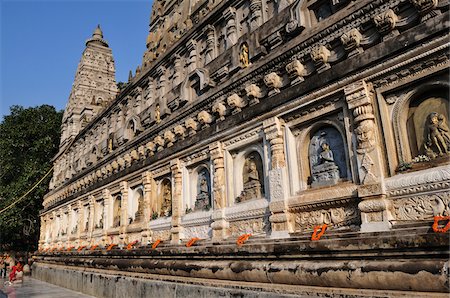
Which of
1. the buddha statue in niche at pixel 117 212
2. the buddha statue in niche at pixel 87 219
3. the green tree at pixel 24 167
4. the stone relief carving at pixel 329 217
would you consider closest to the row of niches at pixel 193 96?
the buddha statue in niche at pixel 117 212

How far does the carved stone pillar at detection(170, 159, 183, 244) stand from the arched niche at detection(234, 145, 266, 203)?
7.59ft

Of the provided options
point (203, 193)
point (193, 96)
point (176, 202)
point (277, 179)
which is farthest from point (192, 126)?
point (277, 179)

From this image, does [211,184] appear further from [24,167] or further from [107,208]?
[24,167]

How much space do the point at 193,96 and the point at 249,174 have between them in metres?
3.54

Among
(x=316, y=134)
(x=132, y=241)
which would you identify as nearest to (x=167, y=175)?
(x=132, y=241)

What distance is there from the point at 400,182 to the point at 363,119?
1.13m

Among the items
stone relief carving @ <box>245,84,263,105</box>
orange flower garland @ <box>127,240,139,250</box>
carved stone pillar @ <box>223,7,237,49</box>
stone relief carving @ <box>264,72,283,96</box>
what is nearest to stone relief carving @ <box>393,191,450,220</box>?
stone relief carving @ <box>264,72,283,96</box>

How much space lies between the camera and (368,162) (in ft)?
18.1

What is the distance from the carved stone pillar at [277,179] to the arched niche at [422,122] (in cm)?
221

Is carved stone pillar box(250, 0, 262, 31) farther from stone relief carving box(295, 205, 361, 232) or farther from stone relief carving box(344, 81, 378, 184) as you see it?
stone relief carving box(295, 205, 361, 232)

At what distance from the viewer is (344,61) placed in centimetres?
607

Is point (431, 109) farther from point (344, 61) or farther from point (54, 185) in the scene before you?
point (54, 185)

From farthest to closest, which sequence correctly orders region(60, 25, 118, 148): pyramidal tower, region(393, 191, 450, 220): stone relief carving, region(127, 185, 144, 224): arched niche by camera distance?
1. region(60, 25, 118, 148): pyramidal tower
2. region(127, 185, 144, 224): arched niche
3. region(393, 191, 450, 220): stone relief carving

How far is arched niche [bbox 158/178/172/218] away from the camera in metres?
10.7
